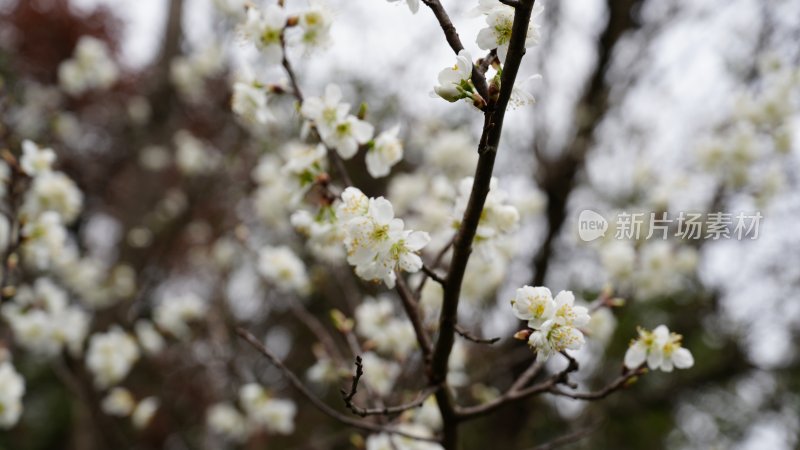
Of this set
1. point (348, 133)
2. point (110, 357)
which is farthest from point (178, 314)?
point (348, 133)

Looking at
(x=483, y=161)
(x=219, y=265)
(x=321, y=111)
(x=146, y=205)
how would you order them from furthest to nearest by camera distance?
Result: (x=146, y=205) < (x=219, y=265) < (x=321, y=111) < (x=483, y=161)

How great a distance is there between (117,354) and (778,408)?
181 inches

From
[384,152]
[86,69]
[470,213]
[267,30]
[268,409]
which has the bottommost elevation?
[268,409]

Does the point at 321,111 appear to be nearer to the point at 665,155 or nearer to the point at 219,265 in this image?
the point at 219,265

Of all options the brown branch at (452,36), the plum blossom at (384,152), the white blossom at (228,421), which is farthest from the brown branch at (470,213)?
the white blossom at (228,421)

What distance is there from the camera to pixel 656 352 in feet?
4.59

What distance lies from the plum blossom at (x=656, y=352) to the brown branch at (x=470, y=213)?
409mm

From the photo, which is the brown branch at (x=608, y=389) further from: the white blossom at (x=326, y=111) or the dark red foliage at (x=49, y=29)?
the dark red foliage at (x=49, y=29)

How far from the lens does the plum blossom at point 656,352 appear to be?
4.58ft

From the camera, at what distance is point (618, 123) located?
4.48 m

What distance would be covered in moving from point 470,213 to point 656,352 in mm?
591

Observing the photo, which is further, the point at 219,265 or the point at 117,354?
the point at 219,265

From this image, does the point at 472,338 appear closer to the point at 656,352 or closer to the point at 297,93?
the point at 656,352

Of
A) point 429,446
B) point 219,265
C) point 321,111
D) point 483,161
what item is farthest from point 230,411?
point 483,161
